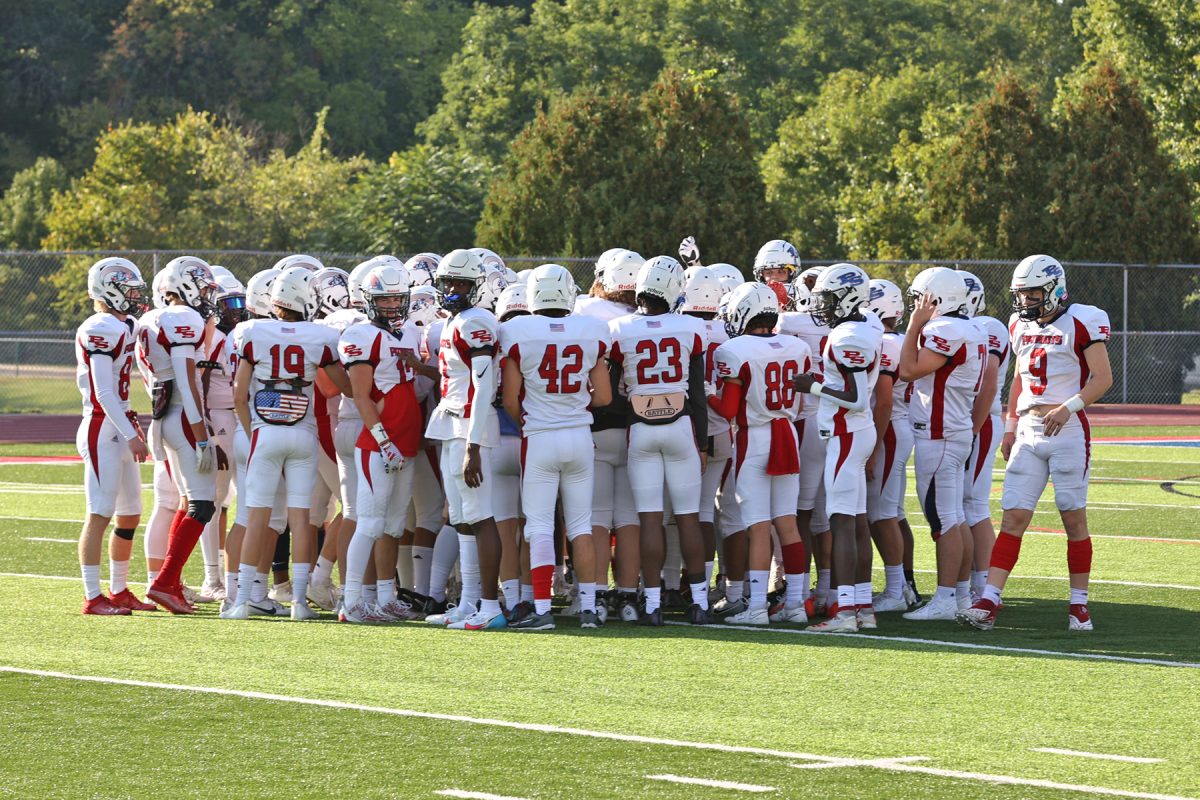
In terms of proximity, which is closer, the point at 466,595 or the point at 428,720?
the point at 428,720

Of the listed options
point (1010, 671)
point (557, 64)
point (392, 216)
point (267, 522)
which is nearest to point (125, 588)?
point (267, 522)

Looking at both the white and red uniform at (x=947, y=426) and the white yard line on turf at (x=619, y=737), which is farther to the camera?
the white and red uniform at (x=947, y=426)

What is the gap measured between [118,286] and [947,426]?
473 centimetres

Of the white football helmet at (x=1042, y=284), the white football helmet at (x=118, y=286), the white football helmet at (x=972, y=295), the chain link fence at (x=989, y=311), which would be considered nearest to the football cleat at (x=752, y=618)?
the white football helmet at (x=972, y=295)

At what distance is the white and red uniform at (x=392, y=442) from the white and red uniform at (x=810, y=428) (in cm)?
222

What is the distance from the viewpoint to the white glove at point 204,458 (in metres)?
10.2

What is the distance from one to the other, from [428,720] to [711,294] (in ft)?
12.7

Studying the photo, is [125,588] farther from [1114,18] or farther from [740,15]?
[740,15]

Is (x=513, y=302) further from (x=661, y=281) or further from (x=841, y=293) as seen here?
(x=841, y=293)

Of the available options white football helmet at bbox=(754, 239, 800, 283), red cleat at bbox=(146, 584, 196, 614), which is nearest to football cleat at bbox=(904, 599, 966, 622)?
white football helmet at bbox=(754, 239, 800, 283)

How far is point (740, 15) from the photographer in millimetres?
57594

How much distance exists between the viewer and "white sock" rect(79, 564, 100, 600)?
1030 cm

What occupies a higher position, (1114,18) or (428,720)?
(1114,18)

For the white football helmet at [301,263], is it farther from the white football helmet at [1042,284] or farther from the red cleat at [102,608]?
the white football helmet at [1042,284]
